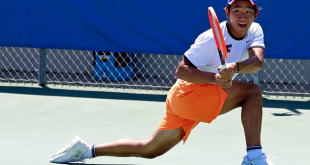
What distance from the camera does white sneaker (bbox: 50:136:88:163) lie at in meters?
4.13

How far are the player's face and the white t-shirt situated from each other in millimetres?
92

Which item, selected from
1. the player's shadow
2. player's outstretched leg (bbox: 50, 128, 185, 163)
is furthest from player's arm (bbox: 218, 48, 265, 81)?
the player's shadow

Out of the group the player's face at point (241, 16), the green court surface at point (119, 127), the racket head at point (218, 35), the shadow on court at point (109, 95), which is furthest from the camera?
the shadow on court at point (109, 95)

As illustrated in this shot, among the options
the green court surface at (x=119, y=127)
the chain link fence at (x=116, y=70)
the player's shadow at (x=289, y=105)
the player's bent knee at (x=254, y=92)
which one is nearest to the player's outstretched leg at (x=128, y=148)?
the green court surface at (x=119, y=127)

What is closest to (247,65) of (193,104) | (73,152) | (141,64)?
(193,104)

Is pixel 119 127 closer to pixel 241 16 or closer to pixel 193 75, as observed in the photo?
pixel 193 75

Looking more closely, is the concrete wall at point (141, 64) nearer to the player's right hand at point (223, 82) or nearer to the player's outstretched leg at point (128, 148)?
the player's outstretched leg at point (128, 148)

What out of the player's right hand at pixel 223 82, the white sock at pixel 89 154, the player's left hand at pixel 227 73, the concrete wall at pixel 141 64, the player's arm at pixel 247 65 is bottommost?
the white sock at pixel 89 154

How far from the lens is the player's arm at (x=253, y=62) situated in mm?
3553

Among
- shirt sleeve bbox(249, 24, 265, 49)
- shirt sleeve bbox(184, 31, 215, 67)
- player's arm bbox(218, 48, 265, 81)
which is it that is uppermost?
shirt sleeve bbox(249, 24, 265, 49)

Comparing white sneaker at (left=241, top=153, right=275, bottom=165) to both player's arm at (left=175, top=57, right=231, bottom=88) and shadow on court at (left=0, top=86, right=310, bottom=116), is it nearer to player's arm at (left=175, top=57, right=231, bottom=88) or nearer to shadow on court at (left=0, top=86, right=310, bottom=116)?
player's arm at (left=175, top=57, right=231, bottom=88)

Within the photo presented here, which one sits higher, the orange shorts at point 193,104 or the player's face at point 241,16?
the player's face at point 241,16

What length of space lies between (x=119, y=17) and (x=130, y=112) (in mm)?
1558

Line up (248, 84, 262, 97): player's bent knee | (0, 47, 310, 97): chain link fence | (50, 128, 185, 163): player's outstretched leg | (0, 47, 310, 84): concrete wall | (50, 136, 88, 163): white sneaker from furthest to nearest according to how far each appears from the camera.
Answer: (0, 47, 310, 84): concrete wall, (0, 47, 310, 97): chain link fence, (50, 136, 88, 163): white sneaker, (50, 128, 185, 163): player's outstretched leg, (248, 84, 262, 97): player's bent knee
